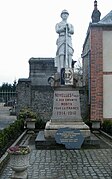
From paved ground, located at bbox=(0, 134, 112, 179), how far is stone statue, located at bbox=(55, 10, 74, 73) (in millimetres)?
4217

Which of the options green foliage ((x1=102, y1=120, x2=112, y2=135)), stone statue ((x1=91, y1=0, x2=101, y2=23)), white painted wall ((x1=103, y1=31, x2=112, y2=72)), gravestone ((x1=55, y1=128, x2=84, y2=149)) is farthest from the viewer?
stone statue ((x1=91, y1=0, x2=101, y2=23))

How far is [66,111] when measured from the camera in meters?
11.7

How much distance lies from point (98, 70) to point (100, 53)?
1019mm

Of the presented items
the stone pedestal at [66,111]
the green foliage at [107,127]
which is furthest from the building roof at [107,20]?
the stone pedestal at [66,111]

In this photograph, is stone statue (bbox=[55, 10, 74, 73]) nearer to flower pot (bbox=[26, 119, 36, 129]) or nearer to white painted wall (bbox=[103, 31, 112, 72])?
flower pot (bbox=[26, 119, 36, 129])

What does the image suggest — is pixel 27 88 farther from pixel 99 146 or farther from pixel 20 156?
pixel 20 156

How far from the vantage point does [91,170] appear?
740cm

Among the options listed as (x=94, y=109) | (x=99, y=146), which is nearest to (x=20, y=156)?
(x=99, y=146)

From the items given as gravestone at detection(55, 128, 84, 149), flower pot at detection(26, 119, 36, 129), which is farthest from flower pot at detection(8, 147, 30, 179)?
flower pot at detection(26, 119, 36, 129)

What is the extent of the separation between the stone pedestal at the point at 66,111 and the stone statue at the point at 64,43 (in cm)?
133

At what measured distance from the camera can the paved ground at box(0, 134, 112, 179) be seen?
6.98 metres

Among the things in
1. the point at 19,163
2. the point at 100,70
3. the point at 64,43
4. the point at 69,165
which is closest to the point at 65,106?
the point at 64,43

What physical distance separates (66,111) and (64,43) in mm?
3018

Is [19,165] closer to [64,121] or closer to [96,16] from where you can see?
[64,121]
